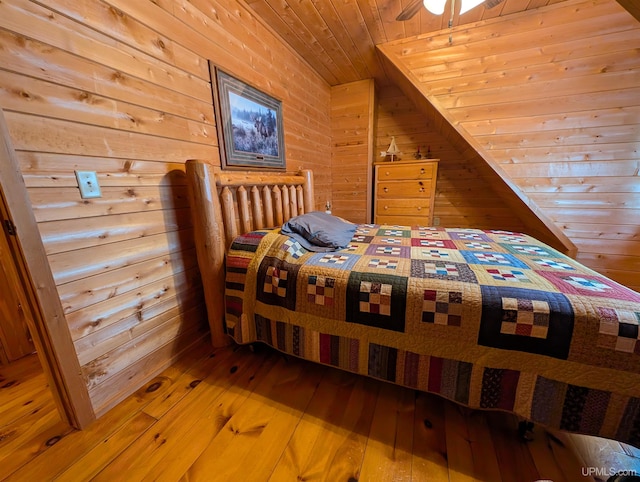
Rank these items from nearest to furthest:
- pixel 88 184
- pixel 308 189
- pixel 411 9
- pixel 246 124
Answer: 1. pixel 88 184
2. pixel 411 9
3. pixel 246 124
4. pixel 308 189

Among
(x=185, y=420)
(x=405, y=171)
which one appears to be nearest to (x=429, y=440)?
(x=185, y=420)

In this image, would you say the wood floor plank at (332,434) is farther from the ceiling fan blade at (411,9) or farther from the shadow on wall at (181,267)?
the ceiling fan blade at (411,9)

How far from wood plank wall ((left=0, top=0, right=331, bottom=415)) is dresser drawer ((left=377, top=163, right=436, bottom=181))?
82.5 inches

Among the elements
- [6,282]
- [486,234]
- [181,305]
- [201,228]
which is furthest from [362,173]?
[6,282]

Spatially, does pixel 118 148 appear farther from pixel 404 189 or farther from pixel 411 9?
pixel 404 189

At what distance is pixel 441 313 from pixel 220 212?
4.36ft

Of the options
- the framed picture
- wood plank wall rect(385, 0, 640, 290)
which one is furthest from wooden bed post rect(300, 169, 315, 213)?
wood plank wall rect(385, 0, 640, 290)

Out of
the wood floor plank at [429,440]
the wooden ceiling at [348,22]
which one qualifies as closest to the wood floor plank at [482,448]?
the wood floor plank at [429,440]

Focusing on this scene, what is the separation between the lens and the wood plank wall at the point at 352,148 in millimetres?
3357

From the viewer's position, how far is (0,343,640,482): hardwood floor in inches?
36.6

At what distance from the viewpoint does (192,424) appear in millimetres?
1127

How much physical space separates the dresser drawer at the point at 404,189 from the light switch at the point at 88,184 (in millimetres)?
2898

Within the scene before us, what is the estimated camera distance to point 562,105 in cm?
199

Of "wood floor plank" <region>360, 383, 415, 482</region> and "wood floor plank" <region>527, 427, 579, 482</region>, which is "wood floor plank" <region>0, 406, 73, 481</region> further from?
"wood floor plank" <region>527, 427, 579, 482</region>
